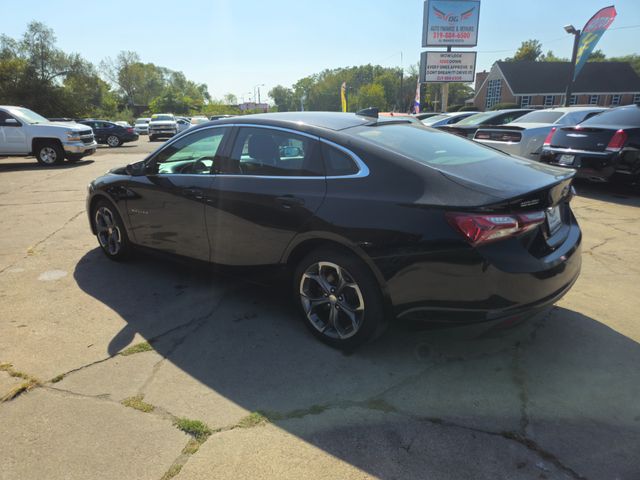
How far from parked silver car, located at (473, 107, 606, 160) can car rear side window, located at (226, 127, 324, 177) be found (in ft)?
21.0

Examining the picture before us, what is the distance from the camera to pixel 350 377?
2.76 meters

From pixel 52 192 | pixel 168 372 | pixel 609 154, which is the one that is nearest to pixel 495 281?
pixel 168 372

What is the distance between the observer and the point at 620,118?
7.62 meters

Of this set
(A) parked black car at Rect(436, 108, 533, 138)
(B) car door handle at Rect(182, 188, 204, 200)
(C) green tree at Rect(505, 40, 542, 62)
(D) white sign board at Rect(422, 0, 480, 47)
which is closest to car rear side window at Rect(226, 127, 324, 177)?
(B) car door handle at Rect(182, 188, 204, 200)

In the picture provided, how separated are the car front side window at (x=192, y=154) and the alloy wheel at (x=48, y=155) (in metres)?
12.4

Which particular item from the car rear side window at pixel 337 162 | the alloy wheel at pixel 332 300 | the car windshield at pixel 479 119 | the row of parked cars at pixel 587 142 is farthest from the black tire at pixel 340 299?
the car windshield at pixel 479 119

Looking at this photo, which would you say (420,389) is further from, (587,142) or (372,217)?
(587,142)

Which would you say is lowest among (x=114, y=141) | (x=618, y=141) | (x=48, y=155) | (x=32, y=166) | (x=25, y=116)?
(x=114, y=141)

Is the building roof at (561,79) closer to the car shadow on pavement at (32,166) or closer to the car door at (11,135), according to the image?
the car shadow on pavement at (32,166)

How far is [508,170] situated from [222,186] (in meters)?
2.16

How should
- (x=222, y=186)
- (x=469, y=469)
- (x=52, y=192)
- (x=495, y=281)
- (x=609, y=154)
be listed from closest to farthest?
1. (x=469, y=469)
2. (x=495, y=281)
3. (x=222, y=186)
4. (x=609, y=154)
5. (x=52, y=192)

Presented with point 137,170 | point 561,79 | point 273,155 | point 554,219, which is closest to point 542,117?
point 554,219

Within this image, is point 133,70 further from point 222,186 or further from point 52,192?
point 222,186

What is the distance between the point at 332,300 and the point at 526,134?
7.56 metres
